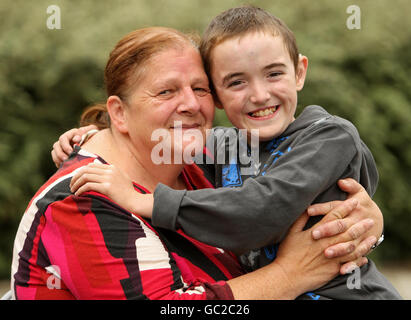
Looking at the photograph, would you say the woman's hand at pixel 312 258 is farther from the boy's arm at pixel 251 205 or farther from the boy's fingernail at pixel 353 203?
the boy's arm at pixel 251 205

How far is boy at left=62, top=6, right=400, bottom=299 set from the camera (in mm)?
2170

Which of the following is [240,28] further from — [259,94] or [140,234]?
[140,234]

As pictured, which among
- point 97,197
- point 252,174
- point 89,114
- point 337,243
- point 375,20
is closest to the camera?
point 97,197

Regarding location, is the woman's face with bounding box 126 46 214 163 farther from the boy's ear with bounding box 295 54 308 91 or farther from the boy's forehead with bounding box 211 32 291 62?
the boy's ear with bounding box 295 54 308 91

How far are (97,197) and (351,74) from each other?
13.9 ft

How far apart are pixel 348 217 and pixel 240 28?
107 cm

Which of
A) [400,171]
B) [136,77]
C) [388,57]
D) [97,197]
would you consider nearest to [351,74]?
[388,57]

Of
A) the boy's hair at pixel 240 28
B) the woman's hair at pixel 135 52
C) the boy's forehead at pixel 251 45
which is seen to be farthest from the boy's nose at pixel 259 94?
the woman's hair at pixel 135 52

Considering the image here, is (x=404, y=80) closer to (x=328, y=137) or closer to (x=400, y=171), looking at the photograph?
(x=400, y=171)

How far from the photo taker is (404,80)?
5.66 metres

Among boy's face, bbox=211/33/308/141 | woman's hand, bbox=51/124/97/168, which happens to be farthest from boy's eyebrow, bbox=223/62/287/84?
woman's hand, bbox=51/124/97/168

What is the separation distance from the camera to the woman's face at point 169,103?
7.94 feet
